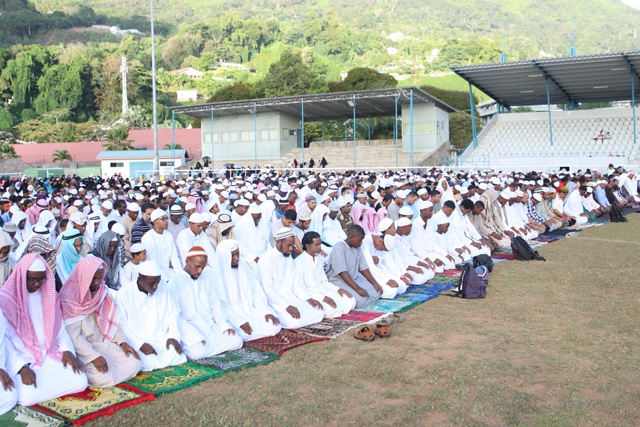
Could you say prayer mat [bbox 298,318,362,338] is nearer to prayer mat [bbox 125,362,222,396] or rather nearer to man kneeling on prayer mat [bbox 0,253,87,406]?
prayer mat [bbox 125,362,222,396]

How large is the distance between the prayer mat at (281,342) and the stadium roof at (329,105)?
20.3m

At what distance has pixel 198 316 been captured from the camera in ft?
16.4

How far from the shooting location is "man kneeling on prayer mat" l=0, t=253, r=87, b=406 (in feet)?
12.9

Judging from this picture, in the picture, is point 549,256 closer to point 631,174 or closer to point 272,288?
point 272,288

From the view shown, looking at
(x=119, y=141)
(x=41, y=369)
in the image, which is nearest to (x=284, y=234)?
(x=41, y=369)

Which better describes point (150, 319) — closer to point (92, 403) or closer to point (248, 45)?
point (92, 403)

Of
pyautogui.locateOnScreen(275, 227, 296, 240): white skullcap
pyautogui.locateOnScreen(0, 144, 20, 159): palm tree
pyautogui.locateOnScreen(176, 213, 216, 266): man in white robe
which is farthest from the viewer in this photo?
pyautogui.locateOnScreen(0, 144, 20, 159): palm tree

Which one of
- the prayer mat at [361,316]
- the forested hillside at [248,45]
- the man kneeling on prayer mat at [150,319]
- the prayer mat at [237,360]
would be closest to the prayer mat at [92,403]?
the man kneeling on prayer mat at [150,319]

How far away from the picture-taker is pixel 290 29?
104 meters

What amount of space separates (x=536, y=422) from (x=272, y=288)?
2.86 metres

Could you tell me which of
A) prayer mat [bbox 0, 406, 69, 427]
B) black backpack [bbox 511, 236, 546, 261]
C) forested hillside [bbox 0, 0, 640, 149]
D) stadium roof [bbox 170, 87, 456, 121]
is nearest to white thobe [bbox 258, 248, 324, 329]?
prayer mat [bbox 0, 406, 69, 427]

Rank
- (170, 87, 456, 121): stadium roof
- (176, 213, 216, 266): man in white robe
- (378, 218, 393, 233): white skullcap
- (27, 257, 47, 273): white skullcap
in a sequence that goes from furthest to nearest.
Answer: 1. (170, 87, 456, 121): stadium roof
2. (378, 218, 393, 233): white skullcap
3. (176, 213, 216, 266): man in white robe
4. (27, 257, 47, 273): white skullcap

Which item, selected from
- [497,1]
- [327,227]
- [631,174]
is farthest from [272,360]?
[497,1]

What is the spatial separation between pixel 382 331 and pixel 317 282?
3.80 feet
